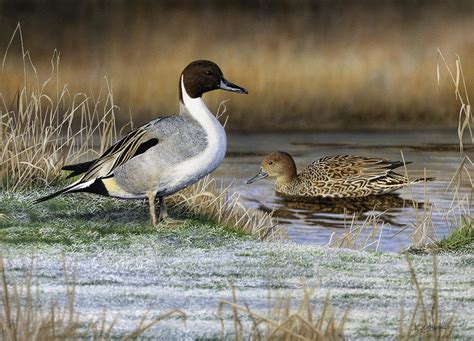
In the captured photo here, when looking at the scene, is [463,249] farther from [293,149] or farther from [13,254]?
[293,149]

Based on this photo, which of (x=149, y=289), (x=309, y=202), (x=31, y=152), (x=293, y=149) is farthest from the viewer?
(x=293, y=149)

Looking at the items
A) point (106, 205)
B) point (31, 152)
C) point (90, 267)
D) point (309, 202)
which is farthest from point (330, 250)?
point (309, 202)

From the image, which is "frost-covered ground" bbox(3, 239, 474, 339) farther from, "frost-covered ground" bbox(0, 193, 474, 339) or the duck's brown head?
the duck's brown head

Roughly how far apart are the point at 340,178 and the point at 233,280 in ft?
23.6

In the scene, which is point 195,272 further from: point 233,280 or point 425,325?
point 425,325

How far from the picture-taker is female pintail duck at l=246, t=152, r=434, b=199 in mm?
12516

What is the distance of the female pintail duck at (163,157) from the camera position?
6863mm

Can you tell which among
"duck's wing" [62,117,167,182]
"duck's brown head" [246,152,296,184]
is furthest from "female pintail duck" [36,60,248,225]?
"duck's brown head" [246,152,296,184]

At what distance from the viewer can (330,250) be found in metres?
6.46

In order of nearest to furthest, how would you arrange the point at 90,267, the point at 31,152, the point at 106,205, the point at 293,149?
the point at 90,267, the point at 106,205, the point at 31,152, the point at 293,149

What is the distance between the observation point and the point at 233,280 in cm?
553

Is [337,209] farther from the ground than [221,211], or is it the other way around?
[221,211]

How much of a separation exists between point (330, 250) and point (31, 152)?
3253 mm

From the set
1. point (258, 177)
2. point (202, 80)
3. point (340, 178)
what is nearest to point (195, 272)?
point (202, 80)
